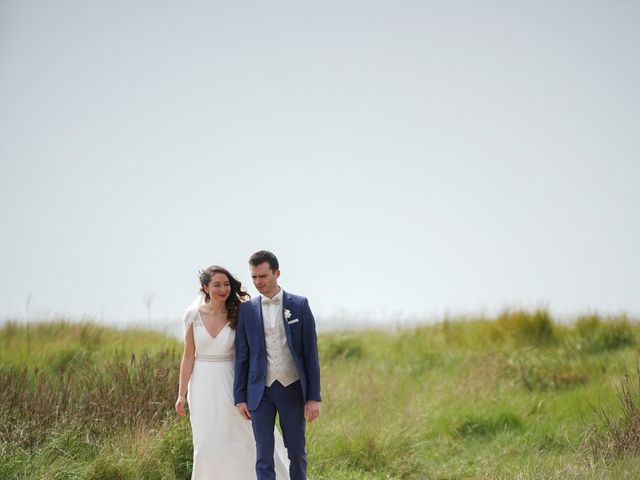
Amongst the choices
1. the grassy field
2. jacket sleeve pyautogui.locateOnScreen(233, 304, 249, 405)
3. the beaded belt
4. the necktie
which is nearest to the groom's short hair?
the necktie

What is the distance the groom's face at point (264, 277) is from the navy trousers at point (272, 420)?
27.3 inches

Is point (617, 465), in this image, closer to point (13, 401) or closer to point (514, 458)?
point (514, 458)

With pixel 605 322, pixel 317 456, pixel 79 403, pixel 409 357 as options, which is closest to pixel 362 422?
pixel 317 456

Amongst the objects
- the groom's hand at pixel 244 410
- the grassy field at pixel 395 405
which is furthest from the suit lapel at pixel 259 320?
the grassy field at pixel 395 405

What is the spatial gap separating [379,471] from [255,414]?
2.59m

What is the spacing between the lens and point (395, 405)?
1071cm

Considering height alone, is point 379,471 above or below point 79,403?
below

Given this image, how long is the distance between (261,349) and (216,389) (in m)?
0.83

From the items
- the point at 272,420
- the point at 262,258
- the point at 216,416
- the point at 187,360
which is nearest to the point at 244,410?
the point at 272,420

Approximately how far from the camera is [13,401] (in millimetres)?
8453

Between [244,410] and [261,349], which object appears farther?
[244,410]

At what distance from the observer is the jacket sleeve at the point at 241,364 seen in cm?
612

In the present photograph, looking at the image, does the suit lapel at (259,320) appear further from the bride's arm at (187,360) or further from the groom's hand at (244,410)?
Result: the bride's arm at (187,360)

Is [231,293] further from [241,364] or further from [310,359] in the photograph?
[310,359]
